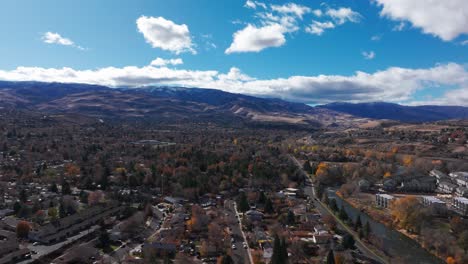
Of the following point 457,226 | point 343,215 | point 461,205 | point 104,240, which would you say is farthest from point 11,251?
point 461,205

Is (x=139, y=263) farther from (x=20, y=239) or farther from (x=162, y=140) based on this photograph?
(x=162, y=140)

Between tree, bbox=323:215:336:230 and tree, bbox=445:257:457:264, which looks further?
tree, bbox=323:215:336:230

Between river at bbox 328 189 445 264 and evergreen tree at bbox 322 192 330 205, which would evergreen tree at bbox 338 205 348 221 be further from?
evergreen tree at bbox 322 192 330 205

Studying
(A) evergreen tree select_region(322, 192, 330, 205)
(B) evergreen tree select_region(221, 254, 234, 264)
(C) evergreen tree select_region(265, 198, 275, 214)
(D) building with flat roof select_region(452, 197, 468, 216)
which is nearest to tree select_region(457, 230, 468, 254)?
(D) building with flat roof select_region(452, 197, 468, 216)

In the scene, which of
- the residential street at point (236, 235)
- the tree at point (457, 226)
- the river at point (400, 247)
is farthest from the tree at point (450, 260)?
the residential street at point (236, 235)

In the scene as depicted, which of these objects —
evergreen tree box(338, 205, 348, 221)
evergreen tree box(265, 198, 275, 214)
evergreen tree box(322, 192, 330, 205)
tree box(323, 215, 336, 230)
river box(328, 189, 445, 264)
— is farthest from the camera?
evergreen tree box(322, 192, 330, 205)

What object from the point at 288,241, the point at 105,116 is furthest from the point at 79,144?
the point at 105,116

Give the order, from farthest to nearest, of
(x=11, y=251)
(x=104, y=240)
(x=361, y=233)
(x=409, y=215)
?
1. (x=409, y=215)
2. (x=361, y=233)
3. (x=104, y=240)
4. (x=11, y=251)

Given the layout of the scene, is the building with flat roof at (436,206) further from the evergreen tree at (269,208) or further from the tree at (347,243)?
the evergreen tree at (269,208)

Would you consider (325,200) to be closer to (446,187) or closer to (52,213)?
(446,187)

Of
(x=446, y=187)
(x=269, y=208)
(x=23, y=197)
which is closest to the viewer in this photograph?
(x=269, y=208)

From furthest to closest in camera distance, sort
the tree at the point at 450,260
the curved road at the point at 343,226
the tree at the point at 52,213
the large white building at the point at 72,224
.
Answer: the tree at the point at 52,213 < the large white building at the point at 72,224 < the curved road at the point at 343,226 < the tree at the point at 450,260

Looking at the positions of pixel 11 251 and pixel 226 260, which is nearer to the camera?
pixel 226 260
